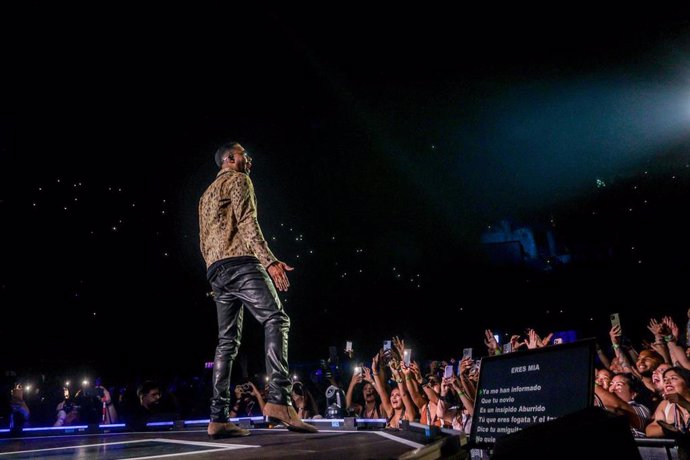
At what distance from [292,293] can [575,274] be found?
11395 mm

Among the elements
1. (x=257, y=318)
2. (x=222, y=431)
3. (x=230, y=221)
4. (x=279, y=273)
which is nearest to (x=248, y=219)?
(x=230, y=221)

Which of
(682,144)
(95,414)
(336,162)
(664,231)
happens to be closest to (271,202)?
(336,162)

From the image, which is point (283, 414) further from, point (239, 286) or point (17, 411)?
point (17, 411)

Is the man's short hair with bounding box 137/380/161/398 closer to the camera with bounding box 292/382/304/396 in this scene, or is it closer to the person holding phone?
the person holding phone

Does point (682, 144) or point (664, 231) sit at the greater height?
point (682, 144)

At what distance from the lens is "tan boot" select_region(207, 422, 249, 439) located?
3760 millimetres

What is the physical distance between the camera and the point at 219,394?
3846mm

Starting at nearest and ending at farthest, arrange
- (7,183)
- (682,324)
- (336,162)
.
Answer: (7,183), (682,324), (336,162)

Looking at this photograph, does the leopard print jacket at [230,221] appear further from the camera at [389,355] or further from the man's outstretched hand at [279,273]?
the camera at [389,355]

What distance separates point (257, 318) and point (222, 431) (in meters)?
0.95

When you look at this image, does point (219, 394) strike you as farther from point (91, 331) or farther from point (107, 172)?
point (91, 331)

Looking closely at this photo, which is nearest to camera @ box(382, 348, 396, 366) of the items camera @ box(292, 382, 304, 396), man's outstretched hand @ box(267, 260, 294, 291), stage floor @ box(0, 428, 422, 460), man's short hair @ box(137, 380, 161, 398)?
camera @ box(292, 382, 304, 396)

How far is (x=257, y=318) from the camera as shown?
3939 mm

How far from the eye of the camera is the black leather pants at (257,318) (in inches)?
149
